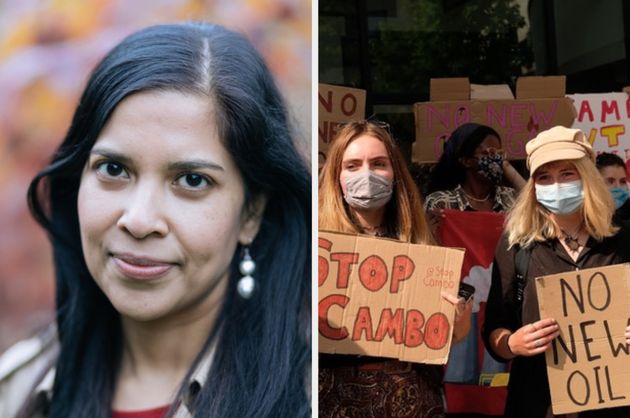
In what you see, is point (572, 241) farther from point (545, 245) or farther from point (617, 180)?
point (617, 180)

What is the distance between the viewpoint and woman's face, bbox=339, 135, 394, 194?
352 cm

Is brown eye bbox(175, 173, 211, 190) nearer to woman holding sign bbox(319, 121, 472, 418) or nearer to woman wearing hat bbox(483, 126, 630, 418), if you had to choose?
woman holding sign bbox(319, 121, 472, 418)

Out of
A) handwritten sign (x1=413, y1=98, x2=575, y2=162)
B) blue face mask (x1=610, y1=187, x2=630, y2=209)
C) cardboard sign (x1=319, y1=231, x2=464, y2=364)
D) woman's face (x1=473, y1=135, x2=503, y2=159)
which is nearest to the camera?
cardboard sign (x1=319, y1=231, x2=464, y2=364)

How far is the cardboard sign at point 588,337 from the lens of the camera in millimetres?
3314

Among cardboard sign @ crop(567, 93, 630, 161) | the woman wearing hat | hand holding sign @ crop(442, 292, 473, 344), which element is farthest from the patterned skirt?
cardboard sign @ crop(567, 93, 630, 161)

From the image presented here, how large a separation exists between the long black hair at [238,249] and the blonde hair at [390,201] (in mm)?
897

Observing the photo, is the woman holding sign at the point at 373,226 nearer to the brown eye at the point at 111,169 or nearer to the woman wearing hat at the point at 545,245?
the woman wearing hat at the point at 545,245

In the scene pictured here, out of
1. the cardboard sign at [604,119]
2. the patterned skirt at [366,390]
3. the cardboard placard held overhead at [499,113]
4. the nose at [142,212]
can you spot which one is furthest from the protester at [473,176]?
the nose at [142,212]

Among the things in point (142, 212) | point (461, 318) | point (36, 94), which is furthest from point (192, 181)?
point (461, 318)

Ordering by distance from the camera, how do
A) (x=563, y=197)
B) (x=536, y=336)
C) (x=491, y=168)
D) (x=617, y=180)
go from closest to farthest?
(x=536, y=336), (x=563, y=197), (x=491, y=168), (x=617, y=180)

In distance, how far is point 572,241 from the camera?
3479mm

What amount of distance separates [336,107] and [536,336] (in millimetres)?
2227

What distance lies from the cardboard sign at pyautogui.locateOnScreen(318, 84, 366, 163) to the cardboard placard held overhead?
1.67 ft

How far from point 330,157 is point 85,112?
130 centimetres
